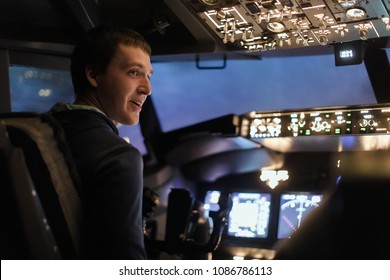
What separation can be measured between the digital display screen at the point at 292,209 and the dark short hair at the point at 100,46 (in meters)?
3.04

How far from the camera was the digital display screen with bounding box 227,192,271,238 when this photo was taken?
430 cm

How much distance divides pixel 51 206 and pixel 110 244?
14cm

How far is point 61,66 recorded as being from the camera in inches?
158

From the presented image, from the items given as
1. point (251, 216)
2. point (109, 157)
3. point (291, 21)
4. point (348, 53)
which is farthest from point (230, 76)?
point (109, 157)

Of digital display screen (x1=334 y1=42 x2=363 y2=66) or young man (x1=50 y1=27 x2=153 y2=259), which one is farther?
digital display screen (x1=334 y1=42 x2=363 y2=66)

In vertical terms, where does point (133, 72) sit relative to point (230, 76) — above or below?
below

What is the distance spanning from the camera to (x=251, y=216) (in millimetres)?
4367

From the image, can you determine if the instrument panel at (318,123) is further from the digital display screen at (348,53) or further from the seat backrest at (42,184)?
the seat backrest at (42,184)

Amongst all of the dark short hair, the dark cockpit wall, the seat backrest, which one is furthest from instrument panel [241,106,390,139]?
the seat backrest

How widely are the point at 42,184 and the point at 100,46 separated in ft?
1.65

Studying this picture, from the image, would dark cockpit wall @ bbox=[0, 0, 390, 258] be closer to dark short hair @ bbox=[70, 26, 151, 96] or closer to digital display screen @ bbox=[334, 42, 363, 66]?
digital display screen @ bbox=[334, 42, 363, 66]

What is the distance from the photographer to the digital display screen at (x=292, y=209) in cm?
420

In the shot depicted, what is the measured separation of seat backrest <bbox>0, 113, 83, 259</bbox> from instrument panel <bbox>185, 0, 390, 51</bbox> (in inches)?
84.1

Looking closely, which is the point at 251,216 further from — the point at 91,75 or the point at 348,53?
the point at 91,75
